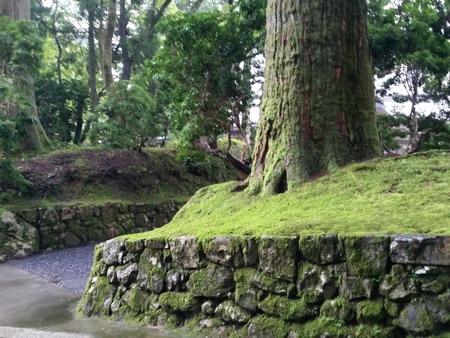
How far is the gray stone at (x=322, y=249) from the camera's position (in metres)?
3.21

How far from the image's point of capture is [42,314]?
571 centimetres

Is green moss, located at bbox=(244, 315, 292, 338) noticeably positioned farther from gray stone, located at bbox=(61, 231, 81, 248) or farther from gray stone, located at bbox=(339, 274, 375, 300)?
gray stone, located at bbox=(61, 231, 81, 248)

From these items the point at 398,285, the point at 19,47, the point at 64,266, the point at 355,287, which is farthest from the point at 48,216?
the point at 398,285

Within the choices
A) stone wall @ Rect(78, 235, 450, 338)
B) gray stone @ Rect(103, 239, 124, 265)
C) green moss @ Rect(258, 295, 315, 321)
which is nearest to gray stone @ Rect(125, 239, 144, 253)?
stone wall @ Rect(78, 235, 450, 338)

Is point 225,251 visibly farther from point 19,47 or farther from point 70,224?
point 19,47

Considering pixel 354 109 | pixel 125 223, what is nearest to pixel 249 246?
pixel 354 109

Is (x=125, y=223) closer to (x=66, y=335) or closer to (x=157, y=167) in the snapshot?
(x=157, y=167)

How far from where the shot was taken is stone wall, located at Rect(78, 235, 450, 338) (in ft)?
9.20

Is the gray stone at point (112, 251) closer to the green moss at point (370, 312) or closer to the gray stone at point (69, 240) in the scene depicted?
the green moss at point (370, 312)

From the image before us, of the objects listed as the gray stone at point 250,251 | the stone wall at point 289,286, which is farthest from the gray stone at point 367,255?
the gray stone at point 250,251

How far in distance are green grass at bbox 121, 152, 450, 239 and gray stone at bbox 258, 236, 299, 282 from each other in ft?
0.27

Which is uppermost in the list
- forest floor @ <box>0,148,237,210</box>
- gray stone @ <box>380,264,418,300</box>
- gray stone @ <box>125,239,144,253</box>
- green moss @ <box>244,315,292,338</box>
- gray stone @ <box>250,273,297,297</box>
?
forest floor @ <box>0,148,237,210</box>

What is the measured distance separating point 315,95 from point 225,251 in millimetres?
2386

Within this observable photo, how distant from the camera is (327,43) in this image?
5.57 metres
